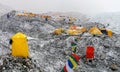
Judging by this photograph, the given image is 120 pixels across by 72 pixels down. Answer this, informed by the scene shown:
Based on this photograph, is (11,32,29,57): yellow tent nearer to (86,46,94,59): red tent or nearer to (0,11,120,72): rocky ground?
(0,11,120,72): rocky ground

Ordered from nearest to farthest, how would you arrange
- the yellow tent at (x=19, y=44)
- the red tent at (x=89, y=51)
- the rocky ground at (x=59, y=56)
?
the yellow tent at (x=19, y=44), the rocky ground at (x=59, y=56), the red tent at (x=89, y=51)

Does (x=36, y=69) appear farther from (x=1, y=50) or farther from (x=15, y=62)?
(x=1, y=50)

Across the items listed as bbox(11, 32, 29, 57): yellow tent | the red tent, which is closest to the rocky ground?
bbox(11, 32, 29, 57): yellow tent

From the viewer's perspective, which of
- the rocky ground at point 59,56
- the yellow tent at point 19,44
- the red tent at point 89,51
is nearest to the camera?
the yellow tent at point 19,44

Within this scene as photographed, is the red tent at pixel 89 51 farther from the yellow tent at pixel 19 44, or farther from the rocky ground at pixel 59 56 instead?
the yellow tent at pixel 19 44

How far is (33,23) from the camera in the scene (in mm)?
38938

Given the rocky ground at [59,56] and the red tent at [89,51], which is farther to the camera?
the red tent at [89,51]

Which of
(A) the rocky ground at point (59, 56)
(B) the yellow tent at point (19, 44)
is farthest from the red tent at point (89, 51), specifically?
(B) the yellow tent at point (19, 44)

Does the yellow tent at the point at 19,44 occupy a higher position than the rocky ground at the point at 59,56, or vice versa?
the yellow tent at the point at 19,44

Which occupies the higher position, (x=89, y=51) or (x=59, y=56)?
(x=89, y=51)

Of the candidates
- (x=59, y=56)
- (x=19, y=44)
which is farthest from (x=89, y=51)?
(x=19, y=44)

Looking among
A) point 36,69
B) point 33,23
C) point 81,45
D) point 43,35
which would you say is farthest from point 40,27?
point 36,69

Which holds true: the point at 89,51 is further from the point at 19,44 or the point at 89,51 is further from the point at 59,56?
the point at 19,44

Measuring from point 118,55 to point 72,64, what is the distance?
34.2 feet
